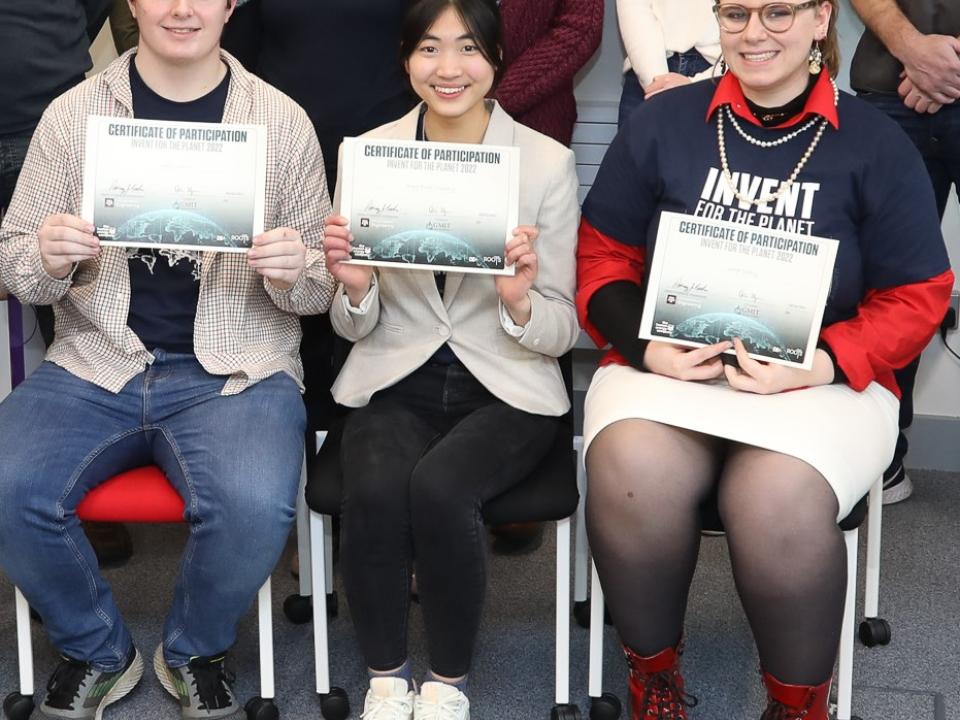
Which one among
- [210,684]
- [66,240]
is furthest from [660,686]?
[66,240]

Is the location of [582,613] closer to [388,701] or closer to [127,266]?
[388,701]

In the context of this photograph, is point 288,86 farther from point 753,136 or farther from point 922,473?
point 922,473

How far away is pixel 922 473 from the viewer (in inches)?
143

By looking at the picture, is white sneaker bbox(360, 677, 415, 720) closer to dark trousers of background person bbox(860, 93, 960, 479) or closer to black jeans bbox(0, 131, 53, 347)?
black jeans bbox(0, 131, 53, 347)

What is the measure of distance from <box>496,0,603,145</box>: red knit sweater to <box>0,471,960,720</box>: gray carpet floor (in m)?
1.14

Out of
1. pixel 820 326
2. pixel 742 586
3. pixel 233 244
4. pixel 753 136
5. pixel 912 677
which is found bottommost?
pixel 912 677

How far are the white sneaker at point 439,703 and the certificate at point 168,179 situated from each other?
94 cm

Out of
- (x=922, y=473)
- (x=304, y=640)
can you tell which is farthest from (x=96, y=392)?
(x=922, y=473)

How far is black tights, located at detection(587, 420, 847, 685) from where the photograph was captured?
6.77 ft

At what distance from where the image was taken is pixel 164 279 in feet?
8.00

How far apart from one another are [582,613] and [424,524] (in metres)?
0.73

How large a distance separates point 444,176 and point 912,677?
1423 millimetres

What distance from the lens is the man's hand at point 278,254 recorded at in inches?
88.9
